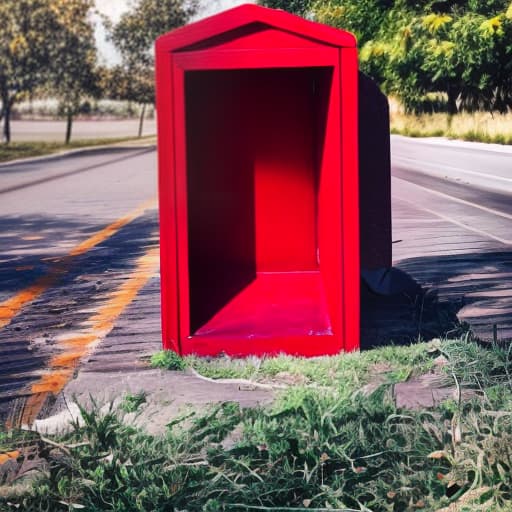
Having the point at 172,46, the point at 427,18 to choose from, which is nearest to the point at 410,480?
the point at 172,46

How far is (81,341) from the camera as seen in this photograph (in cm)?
549

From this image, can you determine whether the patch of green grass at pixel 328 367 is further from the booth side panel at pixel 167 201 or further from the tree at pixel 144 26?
the tree at pixel 144 26

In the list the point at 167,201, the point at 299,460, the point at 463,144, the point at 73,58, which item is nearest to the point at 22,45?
the point at 73,58

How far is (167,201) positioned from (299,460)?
1.87 meters

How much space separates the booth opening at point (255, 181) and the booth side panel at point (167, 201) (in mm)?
1132

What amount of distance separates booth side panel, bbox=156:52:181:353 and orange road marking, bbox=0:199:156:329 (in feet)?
5.14

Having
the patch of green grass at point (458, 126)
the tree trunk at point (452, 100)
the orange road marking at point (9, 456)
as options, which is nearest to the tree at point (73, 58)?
the patch of green grass at point (458, 126)

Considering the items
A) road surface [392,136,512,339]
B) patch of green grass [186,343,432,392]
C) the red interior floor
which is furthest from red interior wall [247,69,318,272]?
patch of green grass [186,343,432,392]

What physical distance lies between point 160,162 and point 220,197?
161 cm

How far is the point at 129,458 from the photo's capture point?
3.32 m

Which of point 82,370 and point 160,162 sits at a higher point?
point 160,162

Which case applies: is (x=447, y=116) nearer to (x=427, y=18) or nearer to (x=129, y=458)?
(x=427, y=18)

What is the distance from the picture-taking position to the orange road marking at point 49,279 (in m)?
6.52

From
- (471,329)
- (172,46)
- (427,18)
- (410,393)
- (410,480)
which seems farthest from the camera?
(427,18)
